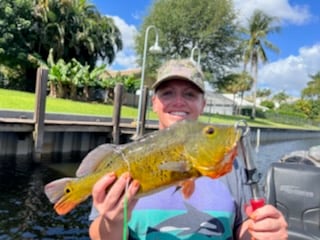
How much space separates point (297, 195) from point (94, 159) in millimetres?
2383

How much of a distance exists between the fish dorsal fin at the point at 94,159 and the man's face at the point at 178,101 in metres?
0.59

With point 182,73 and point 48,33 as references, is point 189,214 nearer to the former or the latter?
point 182,73

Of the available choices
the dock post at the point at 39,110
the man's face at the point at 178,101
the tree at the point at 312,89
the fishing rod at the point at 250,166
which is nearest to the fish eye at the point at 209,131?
the fishing rod at the point at 250,166

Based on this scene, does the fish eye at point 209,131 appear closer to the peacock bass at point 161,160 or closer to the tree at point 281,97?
the peacock bass at point 161,160

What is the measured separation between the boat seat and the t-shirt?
1607mm

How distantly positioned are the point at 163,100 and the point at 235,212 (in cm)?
67

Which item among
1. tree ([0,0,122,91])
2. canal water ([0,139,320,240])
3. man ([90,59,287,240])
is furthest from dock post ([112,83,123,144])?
tree ([0,0,122,91])

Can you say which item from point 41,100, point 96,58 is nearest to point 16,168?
point 41,100

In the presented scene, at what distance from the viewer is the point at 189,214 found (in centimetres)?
195

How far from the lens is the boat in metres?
3.40

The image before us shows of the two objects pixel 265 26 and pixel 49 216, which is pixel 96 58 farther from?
pixel 49 216

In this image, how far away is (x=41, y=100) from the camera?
1191 cm

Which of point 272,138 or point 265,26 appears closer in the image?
point 272,138

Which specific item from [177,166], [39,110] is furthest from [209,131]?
[39,110]
